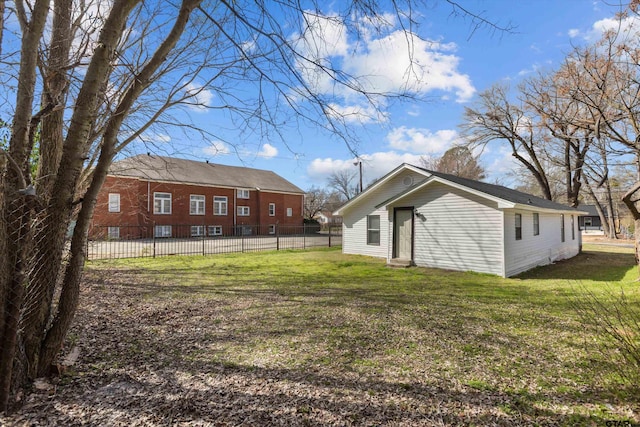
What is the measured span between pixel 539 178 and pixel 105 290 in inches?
1166

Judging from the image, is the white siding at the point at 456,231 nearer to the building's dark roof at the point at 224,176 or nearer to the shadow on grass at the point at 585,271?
the shadow on grass at the point at 585,271

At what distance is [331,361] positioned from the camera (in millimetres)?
3633

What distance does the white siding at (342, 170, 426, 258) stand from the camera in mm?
14000

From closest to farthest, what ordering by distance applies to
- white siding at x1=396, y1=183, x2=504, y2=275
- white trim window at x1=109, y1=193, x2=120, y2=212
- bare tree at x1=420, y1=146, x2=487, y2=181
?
white siding at x1=396, y1=183, x2=504, y2=275, white trim window at x1=109, y1=193, x2=120, y2=212, bare tree at x1=420, y1=146, x2=487, y2=181

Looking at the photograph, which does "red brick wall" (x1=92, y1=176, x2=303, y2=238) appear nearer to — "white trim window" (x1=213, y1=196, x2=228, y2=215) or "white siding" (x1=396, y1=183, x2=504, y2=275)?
"white trim window" (x1=213, y1=196, x2=228, y2=215)

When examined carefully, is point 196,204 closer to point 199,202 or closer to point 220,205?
point 199,202

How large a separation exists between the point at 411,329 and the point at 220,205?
2353cm

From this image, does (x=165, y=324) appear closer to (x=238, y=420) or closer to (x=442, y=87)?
(x=238, y=420)

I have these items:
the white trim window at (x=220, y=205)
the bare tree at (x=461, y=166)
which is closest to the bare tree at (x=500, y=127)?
the bare tree at (x=461, y=166)

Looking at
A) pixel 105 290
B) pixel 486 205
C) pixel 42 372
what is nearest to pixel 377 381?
pixel 42 372

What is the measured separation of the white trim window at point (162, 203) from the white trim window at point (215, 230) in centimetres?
334

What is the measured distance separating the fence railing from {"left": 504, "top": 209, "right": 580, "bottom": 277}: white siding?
32.6ft

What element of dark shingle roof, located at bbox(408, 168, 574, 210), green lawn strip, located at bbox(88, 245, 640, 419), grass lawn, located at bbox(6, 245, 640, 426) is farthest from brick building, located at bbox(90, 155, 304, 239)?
grass lawn, located at bbox(6, 245, 640, 426)

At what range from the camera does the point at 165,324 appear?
16.2 ft
